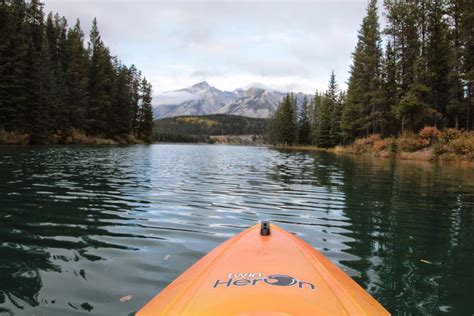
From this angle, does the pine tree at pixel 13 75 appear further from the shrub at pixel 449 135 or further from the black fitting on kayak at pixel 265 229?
the shrub at pixel 449 135

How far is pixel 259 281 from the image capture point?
10.8ft

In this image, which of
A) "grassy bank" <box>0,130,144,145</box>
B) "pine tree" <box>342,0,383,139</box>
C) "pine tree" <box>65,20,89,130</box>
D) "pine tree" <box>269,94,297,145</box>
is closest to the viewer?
"grassy bank" <box>0,130,144,145</box>

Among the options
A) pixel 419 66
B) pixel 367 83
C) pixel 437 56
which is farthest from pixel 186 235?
pixel 367 83

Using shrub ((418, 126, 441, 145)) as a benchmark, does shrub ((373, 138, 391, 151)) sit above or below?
below

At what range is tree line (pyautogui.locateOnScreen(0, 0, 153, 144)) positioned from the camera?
143 ft

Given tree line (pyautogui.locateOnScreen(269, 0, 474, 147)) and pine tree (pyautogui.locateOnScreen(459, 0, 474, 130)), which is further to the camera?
tree line (pyautogui.locateOnScreen(269, 0, 474, 147))

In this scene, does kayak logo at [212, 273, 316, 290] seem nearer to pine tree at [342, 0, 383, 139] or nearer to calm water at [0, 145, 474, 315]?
calm water at [0, 145, 474, 315]

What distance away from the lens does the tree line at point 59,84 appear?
43531 millimetres

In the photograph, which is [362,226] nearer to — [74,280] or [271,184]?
[74,280]

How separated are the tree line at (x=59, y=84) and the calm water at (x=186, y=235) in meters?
34.6

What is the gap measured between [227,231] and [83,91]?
61.0 meters

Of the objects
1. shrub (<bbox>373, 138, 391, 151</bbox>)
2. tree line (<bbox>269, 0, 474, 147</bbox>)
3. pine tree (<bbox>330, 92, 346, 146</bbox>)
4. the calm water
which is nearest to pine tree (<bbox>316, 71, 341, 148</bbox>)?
pine tree (<bbox>330, 92, 346, 146</bbox>)

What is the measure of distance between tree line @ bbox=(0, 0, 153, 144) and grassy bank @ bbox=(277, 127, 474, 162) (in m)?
43.5

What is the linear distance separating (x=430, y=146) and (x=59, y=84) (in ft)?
174
